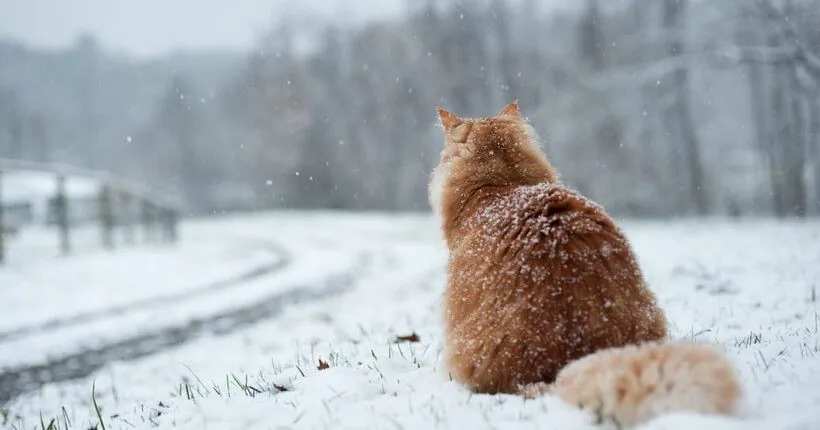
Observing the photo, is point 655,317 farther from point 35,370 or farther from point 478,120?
point 35,370

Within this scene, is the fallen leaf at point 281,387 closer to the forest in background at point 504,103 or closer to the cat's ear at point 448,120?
the cat's ear at point 448,120

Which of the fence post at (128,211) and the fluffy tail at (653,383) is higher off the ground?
the fence post at (128,211)

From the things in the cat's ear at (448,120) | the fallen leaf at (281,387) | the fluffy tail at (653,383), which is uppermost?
the cat's ear at (448,120)

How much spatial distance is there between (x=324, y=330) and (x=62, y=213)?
10195 mm

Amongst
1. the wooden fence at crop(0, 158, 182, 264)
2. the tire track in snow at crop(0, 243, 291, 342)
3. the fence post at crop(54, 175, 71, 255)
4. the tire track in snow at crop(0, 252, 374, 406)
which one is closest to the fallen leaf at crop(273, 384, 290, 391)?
the tire track in snow at crop(0, 252, 374, 406)

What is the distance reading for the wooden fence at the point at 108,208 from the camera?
13875 mm

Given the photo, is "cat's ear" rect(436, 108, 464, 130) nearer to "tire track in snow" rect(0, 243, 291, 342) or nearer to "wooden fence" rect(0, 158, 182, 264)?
"tire track in snow" rect(0, 243, 291, 342)

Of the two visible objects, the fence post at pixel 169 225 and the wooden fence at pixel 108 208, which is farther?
the fence post at pixel 169 225

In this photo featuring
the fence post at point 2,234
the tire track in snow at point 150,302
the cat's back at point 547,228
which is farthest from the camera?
the fence post at point 2,234

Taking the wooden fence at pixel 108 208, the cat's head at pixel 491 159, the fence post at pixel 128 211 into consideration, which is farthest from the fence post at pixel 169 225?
the cat's head at pixel 491 159

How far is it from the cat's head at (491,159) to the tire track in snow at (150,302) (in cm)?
749

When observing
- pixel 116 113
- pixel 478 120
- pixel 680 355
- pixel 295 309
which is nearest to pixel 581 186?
pixel 295 309

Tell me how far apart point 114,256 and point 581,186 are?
17638 millimetres

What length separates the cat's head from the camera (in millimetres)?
3613
